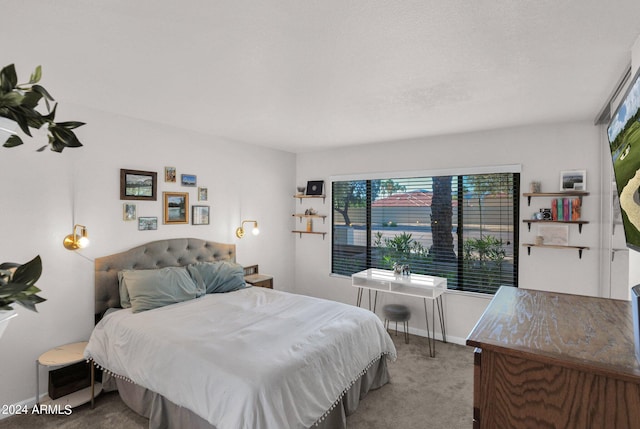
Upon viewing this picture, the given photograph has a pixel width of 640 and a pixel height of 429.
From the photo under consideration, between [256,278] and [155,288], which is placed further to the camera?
[256,278]

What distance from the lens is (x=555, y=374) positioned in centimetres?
83

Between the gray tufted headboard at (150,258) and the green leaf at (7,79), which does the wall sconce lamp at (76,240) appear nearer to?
the gray tufted headboard at (150,258)

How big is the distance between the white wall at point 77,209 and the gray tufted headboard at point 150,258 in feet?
0.24

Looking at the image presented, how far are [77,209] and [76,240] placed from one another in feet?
0.91

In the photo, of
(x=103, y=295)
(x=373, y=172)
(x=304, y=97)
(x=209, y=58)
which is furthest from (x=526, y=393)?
(x=373, y=172)

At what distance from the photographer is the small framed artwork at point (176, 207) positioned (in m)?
3.66

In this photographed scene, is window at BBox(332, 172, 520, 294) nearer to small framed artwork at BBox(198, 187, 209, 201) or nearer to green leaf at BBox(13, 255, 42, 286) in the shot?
small framed artwork at BBox(198, 187, 209, 201)

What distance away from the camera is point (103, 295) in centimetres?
312

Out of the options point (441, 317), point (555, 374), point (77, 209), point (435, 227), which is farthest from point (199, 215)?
point (555, 374)

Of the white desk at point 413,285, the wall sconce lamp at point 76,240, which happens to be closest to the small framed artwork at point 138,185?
the wall sconce lamp at point 76,240

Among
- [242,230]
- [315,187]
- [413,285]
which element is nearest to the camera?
[413,285]

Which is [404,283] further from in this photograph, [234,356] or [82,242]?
[82,242]

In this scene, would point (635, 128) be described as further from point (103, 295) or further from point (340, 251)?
point (340, 251)

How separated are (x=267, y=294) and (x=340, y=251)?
171 cm
